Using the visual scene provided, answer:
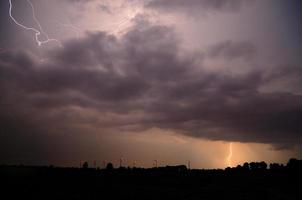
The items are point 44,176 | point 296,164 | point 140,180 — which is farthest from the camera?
point 296,164

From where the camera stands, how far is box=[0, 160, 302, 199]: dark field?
153 ft

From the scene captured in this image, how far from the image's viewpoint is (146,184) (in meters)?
56.8

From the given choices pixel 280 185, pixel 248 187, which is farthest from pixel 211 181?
pixel 280 185

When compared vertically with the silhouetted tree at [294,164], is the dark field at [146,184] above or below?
→ below

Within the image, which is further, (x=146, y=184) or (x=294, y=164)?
(x=294, y=164)

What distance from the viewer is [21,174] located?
55.4 metres

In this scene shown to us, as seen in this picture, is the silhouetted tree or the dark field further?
the silhouetted tree

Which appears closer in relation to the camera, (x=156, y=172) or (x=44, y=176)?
(x=44, y=176)

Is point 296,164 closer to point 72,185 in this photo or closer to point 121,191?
point 121,191

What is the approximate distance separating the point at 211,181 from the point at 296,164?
78.2ft

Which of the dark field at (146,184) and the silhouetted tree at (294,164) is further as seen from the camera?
the silhouetted tree at (294,164)

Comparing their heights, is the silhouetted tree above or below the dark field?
above

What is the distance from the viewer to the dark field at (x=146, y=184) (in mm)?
46531

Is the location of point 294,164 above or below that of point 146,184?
above
